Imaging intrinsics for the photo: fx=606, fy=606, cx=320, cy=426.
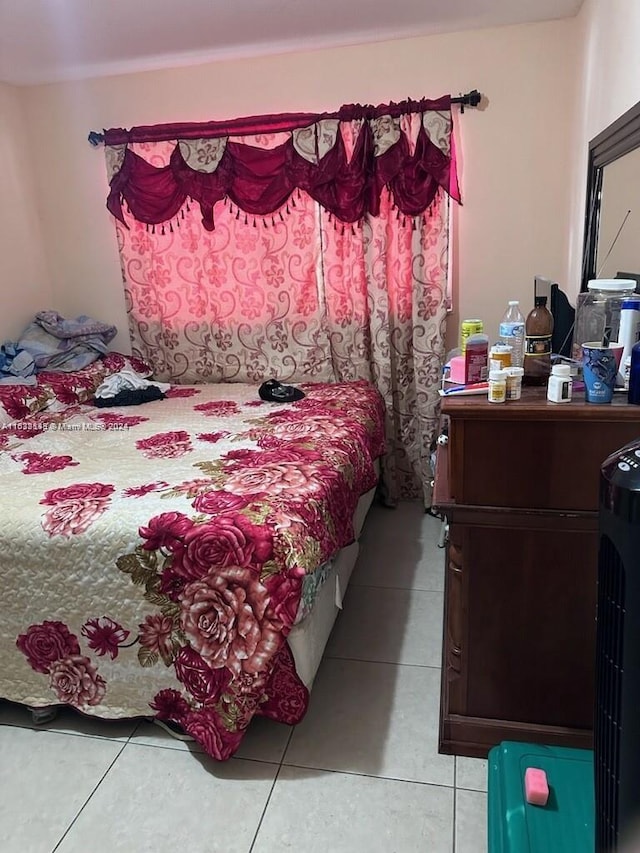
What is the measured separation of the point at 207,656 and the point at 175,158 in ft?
8.30

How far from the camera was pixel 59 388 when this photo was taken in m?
2.99

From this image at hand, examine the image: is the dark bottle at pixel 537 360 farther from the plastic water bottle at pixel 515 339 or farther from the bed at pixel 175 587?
the bed at pixel 175 587

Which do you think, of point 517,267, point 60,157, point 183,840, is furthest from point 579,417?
point 60,157

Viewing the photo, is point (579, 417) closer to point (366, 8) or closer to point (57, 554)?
point (57, 554)

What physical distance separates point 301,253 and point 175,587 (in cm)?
205

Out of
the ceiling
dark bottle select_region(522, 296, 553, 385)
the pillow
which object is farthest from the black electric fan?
the pillow

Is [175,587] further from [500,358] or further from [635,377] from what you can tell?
[635,377]

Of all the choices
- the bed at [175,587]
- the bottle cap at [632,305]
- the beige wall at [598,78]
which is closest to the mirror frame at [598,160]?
the beige wall at [598,78]

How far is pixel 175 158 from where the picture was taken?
3.12m

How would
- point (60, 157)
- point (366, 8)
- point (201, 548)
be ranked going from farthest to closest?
point (60, 157), point (366, 8), point (201, 548)

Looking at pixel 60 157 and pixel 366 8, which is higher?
pixel 366 8

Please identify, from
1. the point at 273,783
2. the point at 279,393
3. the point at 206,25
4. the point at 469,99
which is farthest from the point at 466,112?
the point at 273,783

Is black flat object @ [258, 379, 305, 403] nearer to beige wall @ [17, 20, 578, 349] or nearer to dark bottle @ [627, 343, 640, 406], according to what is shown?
beige wall @ [17, 20, 578, 349]

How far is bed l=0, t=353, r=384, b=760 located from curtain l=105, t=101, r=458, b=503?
4.06ft
